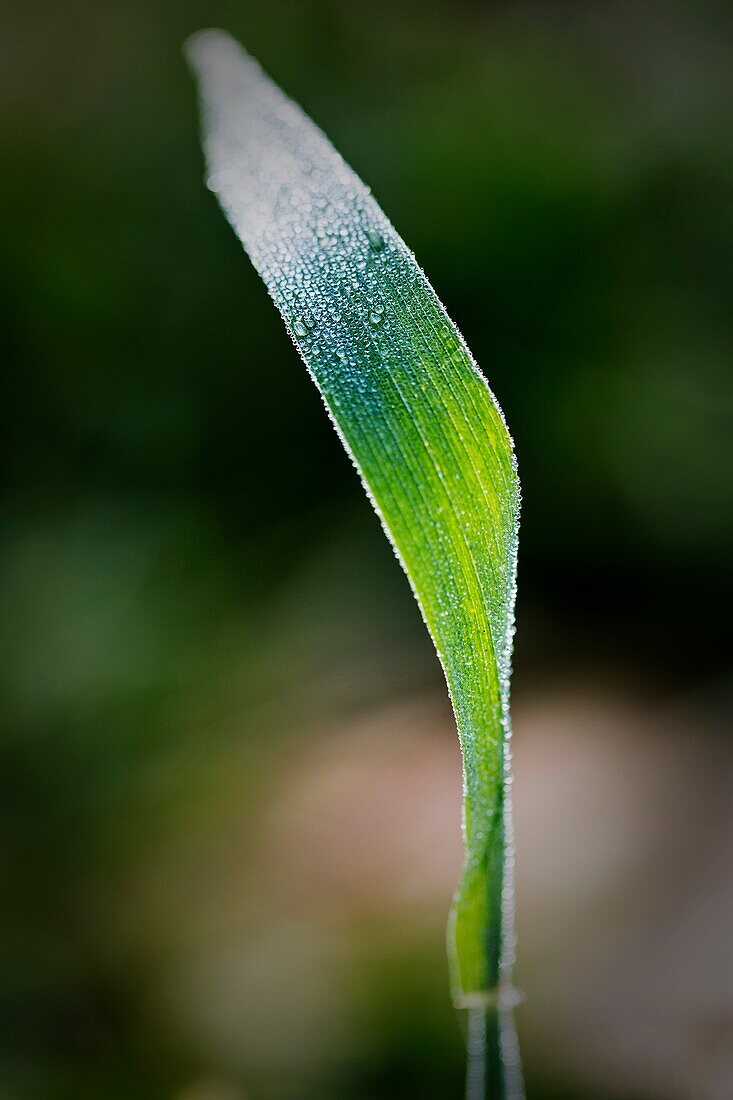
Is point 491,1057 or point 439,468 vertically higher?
point 439,468

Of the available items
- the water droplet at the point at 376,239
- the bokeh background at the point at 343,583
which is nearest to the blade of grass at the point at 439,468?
the water droplet at the point at 376,239

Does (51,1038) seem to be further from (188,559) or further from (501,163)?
(501,163)

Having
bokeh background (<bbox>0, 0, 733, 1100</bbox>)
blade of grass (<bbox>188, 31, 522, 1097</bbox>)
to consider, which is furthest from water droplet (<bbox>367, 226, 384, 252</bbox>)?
bokeh background (<bbox>0, 0, 733, 1100</bbox>)

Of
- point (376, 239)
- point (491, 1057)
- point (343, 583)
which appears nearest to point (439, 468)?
point (376, 239)

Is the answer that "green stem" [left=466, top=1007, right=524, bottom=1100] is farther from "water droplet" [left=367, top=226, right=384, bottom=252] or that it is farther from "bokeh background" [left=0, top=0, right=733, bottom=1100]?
"bokeh background" [left=0, top=0, right=733, bottom=1100]

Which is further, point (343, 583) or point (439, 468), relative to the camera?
point (343, 583)

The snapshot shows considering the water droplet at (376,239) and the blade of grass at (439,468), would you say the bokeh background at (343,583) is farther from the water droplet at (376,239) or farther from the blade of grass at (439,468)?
the water droplet at (376,239)

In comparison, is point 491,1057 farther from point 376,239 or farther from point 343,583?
point 343,583
